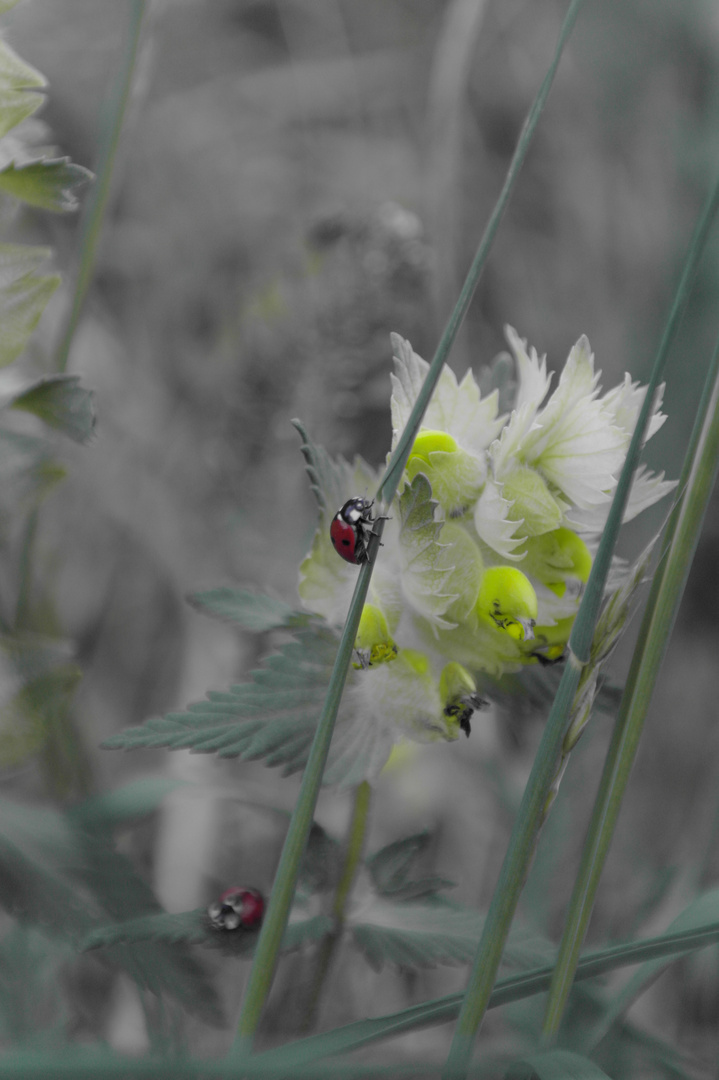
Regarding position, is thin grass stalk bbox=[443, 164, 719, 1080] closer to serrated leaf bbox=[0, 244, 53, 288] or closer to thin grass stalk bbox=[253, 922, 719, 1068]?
thin grass stalk bbox=[253, 922, 719, 1068]

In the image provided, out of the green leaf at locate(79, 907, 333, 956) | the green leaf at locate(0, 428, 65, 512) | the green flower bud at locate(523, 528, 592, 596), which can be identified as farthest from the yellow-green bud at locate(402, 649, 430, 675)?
the green leaf at locate(0, 428, 65, 512)

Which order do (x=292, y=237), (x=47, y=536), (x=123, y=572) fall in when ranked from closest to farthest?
(x=47, y=536)
(x=123, y=572)
(x=292, y=237)

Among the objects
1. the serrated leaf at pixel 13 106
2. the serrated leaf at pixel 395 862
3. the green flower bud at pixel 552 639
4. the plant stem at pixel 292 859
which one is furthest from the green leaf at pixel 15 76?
the serrated leaf at pixel 395 862

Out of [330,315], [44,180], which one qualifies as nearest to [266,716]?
[44,180]

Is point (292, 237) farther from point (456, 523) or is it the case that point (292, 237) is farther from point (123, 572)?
point (456, 523)

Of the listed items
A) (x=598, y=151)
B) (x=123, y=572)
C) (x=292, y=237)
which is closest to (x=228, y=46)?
(x=292, y=237)

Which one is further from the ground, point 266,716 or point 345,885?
point 266,716

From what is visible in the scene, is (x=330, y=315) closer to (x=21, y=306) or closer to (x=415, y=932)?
(x=21, y=306)

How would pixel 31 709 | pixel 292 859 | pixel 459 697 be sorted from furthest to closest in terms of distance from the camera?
pixel 31 709 → pixel 459 697 → pixel 292 859
